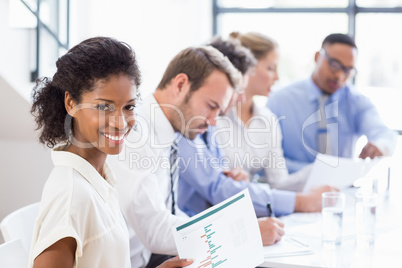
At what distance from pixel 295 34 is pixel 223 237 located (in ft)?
9.87

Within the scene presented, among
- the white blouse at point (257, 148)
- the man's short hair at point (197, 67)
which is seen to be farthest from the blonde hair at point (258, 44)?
the man's short hair at point (197, 67)

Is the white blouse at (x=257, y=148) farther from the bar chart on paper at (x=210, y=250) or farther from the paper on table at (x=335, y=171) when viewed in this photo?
the bar chart on paper at (x=210, y=250)

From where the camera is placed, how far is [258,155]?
9.64ft

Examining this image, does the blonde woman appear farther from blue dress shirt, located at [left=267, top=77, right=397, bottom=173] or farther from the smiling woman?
the smiling woman

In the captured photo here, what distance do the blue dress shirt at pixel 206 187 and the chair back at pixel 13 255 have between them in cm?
80

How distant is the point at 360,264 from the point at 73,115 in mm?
956

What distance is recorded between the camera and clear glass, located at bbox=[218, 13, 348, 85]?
4.32 metres

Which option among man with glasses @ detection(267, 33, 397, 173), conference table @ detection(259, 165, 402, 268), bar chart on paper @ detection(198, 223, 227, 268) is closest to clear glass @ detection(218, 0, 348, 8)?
man with glasses @ detection(267, 33, 397, 173)

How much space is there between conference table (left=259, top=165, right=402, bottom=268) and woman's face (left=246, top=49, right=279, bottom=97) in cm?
77

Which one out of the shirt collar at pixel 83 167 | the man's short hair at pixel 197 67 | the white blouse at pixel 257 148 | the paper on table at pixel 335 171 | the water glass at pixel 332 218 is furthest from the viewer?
the white blouse at pixel 257 148

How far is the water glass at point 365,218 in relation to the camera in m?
1.96

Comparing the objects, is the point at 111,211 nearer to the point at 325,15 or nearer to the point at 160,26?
the point at 160,26

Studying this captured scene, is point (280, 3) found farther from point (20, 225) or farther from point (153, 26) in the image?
point (20, 225)

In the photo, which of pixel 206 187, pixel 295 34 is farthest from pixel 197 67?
pixel 295 34
